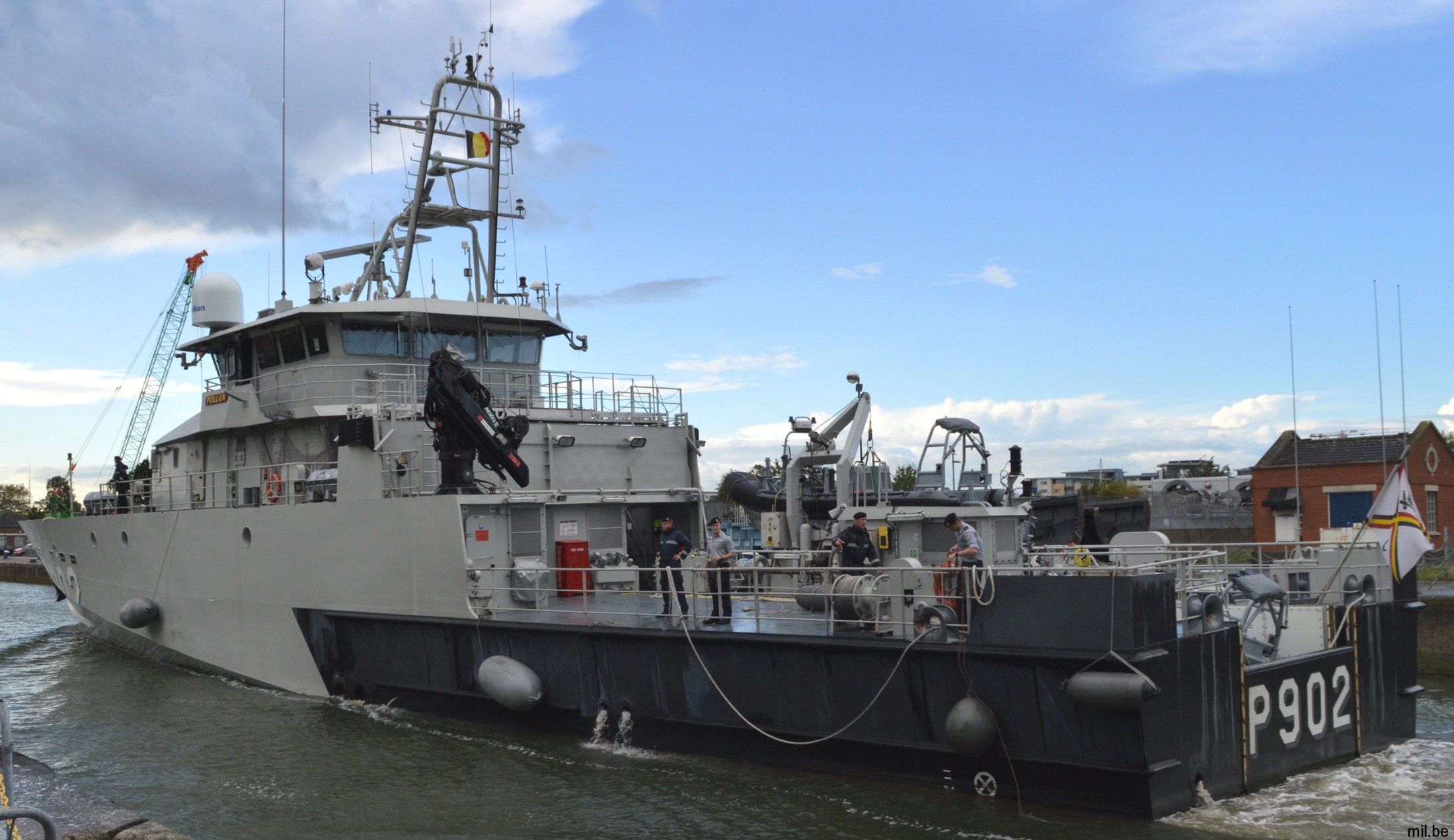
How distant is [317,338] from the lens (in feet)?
57.0

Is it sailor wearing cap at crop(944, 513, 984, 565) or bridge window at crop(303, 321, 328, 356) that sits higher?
bridge window at crop(303, 321, 328, 356)

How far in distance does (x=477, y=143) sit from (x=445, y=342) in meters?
3.75

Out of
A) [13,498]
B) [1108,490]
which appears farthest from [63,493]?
[13,498]

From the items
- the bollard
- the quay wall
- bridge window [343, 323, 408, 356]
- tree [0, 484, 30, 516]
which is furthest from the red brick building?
tree [0, 484, 30, 516]

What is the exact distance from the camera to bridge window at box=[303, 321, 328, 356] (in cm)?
1725

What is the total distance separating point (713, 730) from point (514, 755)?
2.29m

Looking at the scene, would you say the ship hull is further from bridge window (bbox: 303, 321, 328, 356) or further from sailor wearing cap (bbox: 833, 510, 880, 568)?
bridge window (bbox: 303, 321, 328, 356)

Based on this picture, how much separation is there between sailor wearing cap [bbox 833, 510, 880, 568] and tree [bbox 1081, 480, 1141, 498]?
1915 inches

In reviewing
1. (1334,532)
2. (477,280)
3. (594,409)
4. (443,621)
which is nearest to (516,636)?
(443,621)

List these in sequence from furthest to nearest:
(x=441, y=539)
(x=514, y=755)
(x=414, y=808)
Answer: (x=441, y=539)
(x=514, y=755)
(x=414, y=808)

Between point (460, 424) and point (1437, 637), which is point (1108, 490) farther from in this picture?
point (460, 424)

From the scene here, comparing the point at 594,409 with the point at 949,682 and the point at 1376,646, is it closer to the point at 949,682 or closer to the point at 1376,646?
the point at 949,682

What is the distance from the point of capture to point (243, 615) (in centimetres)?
1636

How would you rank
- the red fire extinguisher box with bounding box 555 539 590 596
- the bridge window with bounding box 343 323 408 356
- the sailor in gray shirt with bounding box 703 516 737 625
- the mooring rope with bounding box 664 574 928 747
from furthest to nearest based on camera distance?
the bridge window with bounding box 343 323 408 356, the red fire extinguisher box with bounding box 555 539 590 596, the sailor in gray shirt with bounding box 703 516 737 625, the mooring rope with bounding box 664 574 928 747
